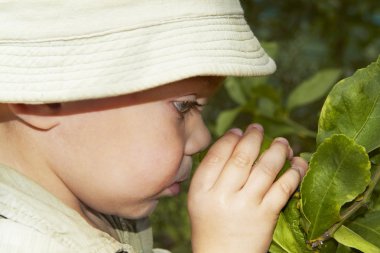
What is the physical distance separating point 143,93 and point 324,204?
320 mm

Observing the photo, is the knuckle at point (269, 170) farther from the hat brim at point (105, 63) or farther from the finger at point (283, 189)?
the hat brim at point (105, 63)

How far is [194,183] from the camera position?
130 cm

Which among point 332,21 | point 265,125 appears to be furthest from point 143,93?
point 332,21

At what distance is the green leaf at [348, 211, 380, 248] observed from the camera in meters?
1.14

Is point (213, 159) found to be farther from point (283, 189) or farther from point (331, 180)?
point (331, 180)

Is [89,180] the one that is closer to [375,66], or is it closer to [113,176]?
[113,176]

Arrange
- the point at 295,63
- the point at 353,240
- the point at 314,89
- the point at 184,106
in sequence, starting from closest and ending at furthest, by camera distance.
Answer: the point at 353,240
the point at 184,106
the point at 314,89
the point at 295,63

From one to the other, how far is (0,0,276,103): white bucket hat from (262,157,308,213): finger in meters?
0.16

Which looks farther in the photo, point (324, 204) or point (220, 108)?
Result: point (220, 108)

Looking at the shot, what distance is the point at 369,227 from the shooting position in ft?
3.78

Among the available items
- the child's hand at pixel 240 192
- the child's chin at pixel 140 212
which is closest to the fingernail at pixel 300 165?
the child's hand at pixel 240 192

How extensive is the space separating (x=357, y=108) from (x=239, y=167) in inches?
8.5

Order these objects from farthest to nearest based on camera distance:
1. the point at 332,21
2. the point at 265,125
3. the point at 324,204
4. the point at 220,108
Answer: the point at 220,108 → the point at 332,21 → the point at 265,125 → the point at 324,204

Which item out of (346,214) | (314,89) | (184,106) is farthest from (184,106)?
(314,89)
